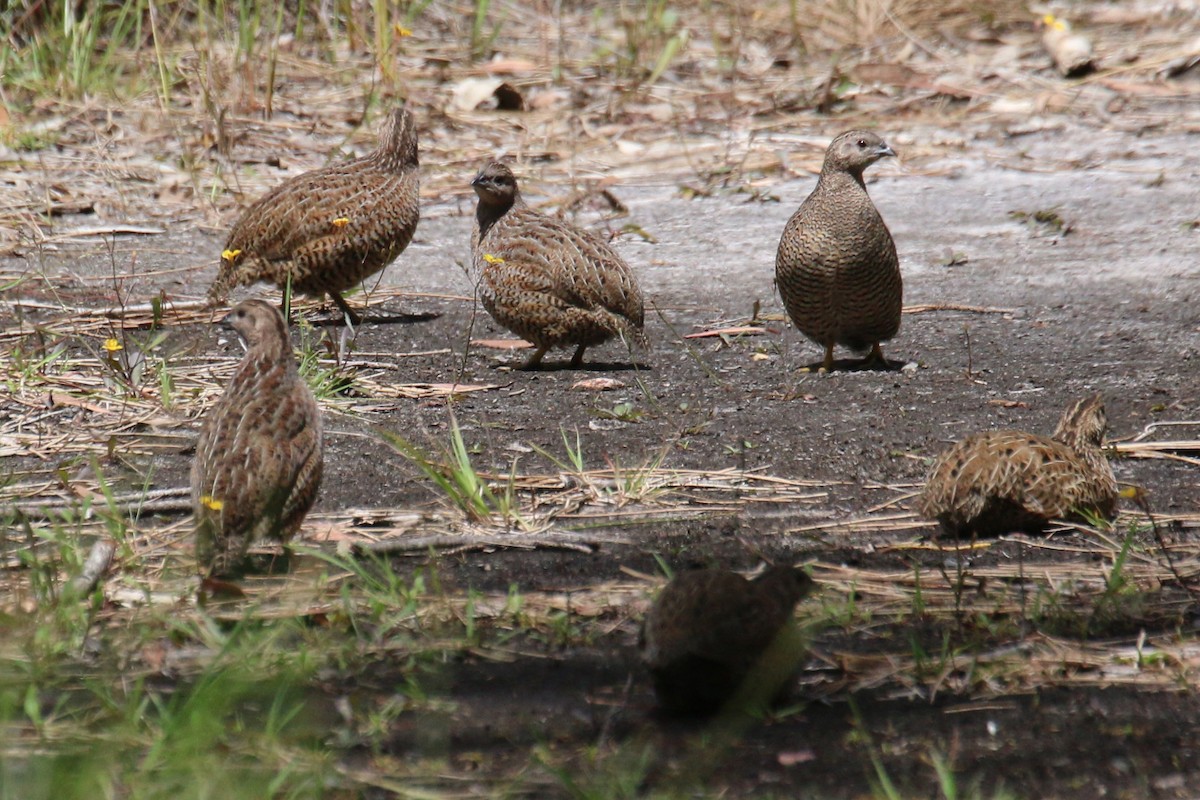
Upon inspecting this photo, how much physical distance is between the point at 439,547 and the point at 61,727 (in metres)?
1.47

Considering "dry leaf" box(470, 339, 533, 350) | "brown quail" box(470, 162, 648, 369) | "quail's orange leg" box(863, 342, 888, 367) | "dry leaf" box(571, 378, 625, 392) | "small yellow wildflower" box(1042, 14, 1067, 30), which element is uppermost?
"small yellow wildflower" box(1042, 14, 1067, 30)

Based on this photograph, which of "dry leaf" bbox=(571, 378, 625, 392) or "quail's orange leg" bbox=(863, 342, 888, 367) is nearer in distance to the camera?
"dry leaf" bbox=(571, 378, 625, 392)

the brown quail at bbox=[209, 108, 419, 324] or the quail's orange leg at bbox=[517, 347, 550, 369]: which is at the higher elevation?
the brown quail at bbox=[209, 108, 419, 324]

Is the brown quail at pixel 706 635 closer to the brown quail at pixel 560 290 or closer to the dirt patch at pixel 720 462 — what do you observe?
the dirt patch at pixel 720 462

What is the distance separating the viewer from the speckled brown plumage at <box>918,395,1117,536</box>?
4.78 metres

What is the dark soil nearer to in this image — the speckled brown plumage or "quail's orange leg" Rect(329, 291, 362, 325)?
the speckled brown plumage

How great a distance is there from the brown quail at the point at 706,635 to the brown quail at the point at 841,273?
3893 mm

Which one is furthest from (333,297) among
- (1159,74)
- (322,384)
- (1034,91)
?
(1159,74)

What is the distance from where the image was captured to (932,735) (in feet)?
11.2

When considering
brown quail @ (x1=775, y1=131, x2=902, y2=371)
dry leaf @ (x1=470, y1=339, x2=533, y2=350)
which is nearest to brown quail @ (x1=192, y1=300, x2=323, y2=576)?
dry leaf @ (x1=470, y1=339, x2=533, y2=350)

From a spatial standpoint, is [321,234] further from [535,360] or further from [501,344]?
[535,360]

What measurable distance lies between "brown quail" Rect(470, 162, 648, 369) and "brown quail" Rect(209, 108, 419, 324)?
80 centimetres

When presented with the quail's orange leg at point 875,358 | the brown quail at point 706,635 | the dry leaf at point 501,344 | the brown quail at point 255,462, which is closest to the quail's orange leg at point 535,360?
the dry leaf at point 501,344

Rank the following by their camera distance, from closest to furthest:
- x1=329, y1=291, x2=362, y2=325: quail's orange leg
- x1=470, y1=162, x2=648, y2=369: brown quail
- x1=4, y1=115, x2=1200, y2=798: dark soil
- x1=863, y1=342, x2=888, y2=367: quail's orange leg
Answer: x1=4, y1=115, x2=1200, y2=798: dark soil
x1=470, y1=162, x2=648, y2=369: brown quail
x1=863, y1=342, x2=888, y2=367: quail's orange leg
x1=329, y1=291, x2=362, y2=325: quail's orange leg
